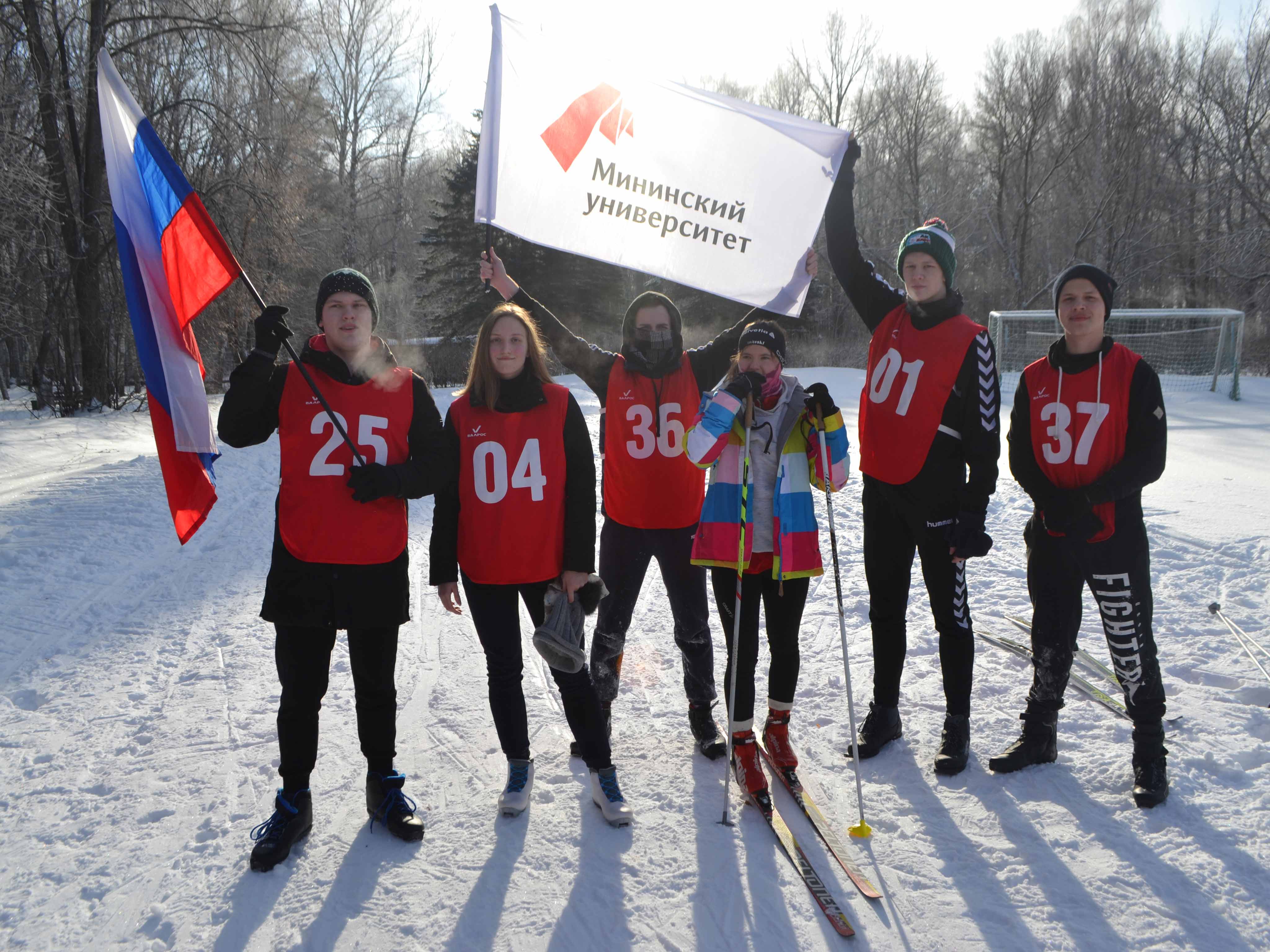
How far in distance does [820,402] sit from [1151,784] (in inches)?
78.4

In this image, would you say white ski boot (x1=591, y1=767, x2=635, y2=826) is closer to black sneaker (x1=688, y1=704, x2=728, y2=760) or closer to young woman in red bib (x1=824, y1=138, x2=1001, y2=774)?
black sneaker (x1=688, y1=704, x2=728, y2=760)

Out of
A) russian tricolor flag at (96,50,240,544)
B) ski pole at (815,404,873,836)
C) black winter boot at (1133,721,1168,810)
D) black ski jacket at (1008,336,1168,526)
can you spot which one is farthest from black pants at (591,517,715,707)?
black winter boot at (1133,721,1168,810)

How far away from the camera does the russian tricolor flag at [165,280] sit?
3029 millimetres

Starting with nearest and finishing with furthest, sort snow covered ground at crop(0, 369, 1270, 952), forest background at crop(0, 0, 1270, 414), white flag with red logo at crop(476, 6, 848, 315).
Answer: snow covered ground at crop(0, 369, 1270, 952) < white flag with red logo at crop(476, 6, 848, 315) < forest background at crop(0, 0, 1270, 414)

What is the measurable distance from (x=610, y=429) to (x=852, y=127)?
37.3 meters

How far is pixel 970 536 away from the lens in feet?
10.8

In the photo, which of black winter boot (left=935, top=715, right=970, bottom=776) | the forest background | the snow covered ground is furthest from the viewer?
the forest background

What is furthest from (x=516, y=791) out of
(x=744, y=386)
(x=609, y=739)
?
(x=744, y=386)

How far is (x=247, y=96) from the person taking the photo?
76.0 ft

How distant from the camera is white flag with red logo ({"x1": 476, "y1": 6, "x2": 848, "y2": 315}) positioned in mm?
4172

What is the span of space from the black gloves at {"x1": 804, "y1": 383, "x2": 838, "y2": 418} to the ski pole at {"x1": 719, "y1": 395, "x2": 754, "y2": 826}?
0.23 metres

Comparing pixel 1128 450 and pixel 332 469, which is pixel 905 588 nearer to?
pixel 1128 450

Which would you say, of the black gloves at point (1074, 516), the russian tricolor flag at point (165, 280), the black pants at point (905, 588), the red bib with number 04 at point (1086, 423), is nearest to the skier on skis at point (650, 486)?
the black pants at point (905, 588)

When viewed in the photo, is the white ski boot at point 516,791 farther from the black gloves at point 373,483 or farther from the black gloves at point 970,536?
the black gloves at point 970,536
